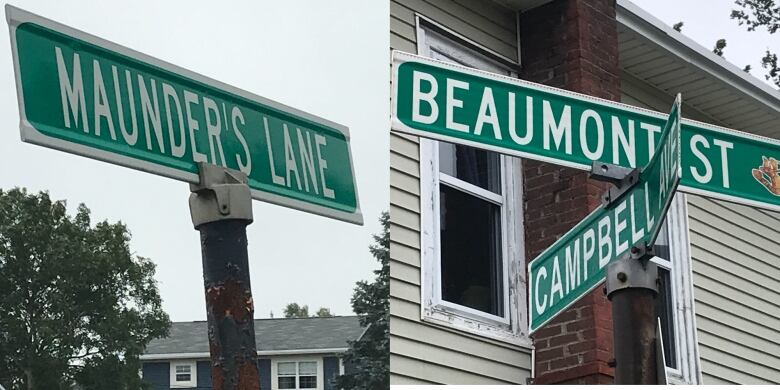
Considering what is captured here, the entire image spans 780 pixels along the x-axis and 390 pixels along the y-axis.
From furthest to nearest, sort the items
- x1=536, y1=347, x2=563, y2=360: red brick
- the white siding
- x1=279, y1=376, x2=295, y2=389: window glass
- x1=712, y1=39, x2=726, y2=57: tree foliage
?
x1=712, y1=39, x2=726, y2=57: tree foliage → the white siding → x1=536, y1=347, x2=563, y2=360: red brick → x1=279, y1=376, x2=295, y2=389: window glass

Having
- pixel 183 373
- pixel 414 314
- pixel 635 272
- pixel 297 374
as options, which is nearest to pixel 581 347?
pixel 414 314

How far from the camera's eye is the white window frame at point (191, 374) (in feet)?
6.91

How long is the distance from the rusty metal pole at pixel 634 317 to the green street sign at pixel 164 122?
632 mm

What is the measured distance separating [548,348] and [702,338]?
149 centimetres

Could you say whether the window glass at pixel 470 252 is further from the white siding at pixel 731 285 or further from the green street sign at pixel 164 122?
the green street sign at pixel 164 122

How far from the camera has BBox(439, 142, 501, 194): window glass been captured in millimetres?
5180

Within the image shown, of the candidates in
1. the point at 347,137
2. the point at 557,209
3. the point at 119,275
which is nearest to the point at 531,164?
the point at 557,209

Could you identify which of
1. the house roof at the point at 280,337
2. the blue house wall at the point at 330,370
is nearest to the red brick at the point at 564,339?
the house roof at the point at 280,337

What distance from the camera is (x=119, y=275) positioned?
222 centimetres

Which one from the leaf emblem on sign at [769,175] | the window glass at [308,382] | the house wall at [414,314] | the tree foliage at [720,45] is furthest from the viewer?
the tree foliage at [720,45]

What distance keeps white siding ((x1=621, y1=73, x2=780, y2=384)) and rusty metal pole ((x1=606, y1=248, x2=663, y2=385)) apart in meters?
3.80

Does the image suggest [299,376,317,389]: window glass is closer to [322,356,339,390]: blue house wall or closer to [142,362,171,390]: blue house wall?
[322,356,339,390]: blue house wall

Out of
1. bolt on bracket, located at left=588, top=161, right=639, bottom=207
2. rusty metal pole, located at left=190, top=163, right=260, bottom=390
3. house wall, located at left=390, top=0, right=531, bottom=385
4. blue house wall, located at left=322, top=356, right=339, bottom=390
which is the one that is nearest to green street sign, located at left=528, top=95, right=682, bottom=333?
bolt on bracket, located at left=588, top=161, right=639, bottom=207

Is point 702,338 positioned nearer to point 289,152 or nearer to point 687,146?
point 687,146
